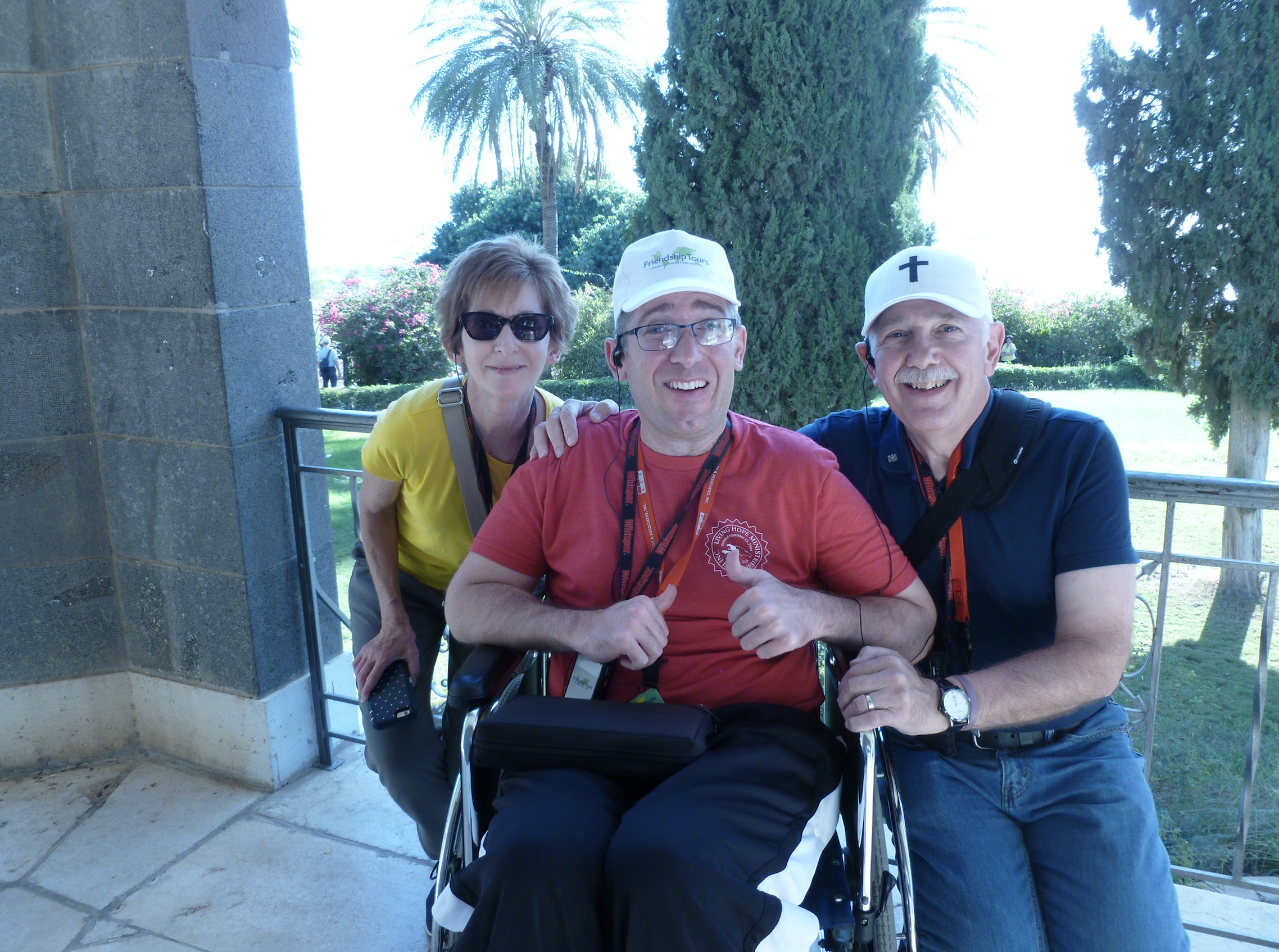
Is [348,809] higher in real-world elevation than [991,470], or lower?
lower

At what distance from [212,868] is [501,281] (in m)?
1.89

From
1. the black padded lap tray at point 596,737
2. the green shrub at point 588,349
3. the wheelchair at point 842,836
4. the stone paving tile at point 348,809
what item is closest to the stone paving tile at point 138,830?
the stone paving tile at point 348,809

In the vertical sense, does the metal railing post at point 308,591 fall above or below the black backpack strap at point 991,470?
below

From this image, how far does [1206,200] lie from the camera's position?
271 inches

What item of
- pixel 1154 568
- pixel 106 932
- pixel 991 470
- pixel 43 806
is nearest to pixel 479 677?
pixel 991 470

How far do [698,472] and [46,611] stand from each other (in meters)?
2.48

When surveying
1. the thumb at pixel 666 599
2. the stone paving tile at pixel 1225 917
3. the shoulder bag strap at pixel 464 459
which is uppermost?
the shoulder bag strap at pixel 464 459

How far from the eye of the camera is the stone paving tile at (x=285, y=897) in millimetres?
2271

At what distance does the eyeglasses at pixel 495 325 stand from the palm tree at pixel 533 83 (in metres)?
13.2

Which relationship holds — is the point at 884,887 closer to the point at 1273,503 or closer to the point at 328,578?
the point at 1273,503

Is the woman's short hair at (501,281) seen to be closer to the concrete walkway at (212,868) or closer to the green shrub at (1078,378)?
the concrete walkway at (212,868)

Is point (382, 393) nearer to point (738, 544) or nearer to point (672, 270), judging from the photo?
point (672, 270)

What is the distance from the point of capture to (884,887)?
1.54 metres

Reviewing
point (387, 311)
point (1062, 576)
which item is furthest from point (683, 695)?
point (387, 311)
